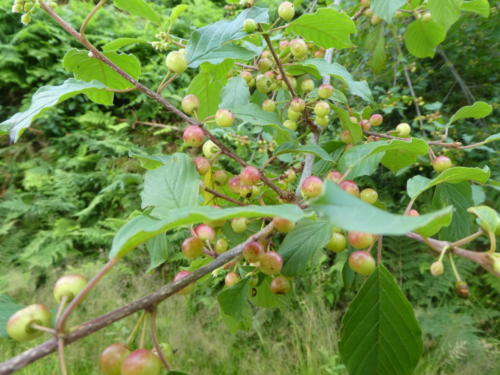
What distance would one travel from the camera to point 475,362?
148 cm

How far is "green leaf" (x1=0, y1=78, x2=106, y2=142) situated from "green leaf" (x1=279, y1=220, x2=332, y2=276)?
29 cm

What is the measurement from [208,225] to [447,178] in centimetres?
26

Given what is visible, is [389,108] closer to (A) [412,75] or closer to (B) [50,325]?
(A) [412,75]

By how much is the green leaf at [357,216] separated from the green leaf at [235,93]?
0.40m

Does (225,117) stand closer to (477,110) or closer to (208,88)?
(208,88)

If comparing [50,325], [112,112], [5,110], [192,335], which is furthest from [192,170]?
[5,110]

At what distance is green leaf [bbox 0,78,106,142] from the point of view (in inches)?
14.5

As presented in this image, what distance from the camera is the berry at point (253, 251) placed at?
35 cm

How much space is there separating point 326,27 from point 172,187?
327 mm

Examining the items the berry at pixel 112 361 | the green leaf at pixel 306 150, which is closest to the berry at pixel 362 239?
the green leaf at pixel 306 150

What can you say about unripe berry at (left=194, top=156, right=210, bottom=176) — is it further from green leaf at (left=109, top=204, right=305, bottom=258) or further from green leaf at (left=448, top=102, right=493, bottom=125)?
green leaf at (left=448, top=102, right=493, bottom=125)

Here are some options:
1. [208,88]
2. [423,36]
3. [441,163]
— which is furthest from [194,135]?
[423,36]

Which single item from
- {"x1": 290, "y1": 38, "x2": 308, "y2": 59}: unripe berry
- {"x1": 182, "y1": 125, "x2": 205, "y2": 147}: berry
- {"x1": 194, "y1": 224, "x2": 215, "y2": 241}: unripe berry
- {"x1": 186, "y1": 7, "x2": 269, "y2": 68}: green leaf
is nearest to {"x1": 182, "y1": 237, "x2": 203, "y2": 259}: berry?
{"x1": 194, "y1": 224, "x2": 215, "y2": 241}: unripe berry

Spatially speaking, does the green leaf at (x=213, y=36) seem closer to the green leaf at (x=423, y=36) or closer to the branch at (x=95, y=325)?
the branch at (x=95, y=325)
